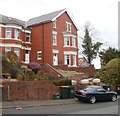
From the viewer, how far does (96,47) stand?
Answer: 205 ft

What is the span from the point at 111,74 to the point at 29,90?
14799 mm

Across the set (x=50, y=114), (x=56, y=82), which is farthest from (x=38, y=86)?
(x=50, y=114)

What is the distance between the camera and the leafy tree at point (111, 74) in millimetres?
35438

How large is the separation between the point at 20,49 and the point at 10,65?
14.1 m

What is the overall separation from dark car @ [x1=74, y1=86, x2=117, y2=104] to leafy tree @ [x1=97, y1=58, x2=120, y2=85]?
33.8 feet

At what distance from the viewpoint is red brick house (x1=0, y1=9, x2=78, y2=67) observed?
45156mm

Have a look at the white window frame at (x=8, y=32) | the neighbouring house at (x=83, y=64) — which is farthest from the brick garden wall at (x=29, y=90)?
the neighbouring house at (x=83, y=64)

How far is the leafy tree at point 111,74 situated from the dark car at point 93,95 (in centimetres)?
1029

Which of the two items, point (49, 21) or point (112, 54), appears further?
point (112, 54)

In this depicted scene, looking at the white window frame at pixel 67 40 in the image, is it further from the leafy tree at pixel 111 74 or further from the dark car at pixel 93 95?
the dark car at pixel 93 95

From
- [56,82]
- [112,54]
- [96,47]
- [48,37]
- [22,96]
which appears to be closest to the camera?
[22,96]

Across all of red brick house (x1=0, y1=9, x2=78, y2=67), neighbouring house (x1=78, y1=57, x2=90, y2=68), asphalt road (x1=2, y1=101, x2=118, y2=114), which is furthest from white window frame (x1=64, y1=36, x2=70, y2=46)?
asphalt road (x1=2, y1=101, x2=118, y2=114)

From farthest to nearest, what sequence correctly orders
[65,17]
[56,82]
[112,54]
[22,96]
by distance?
[112,54]
[65,17]
[56,82]
[22,96]

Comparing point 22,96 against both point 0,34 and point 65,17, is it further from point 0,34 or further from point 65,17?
point 65,17
